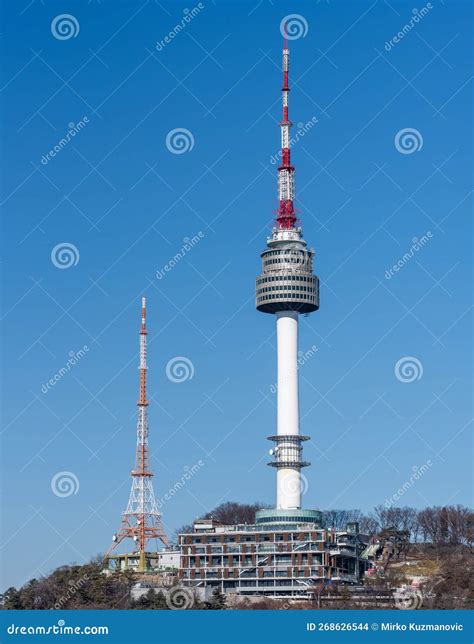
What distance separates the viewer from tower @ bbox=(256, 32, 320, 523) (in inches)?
7446

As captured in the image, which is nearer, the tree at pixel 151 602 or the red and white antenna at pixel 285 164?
the tree at pixel 151 602

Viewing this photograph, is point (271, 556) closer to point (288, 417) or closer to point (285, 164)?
point (288, 417)

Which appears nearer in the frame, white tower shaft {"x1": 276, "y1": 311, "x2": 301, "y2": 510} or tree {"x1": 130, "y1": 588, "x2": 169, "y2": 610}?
tree {"x1": 130, "y1": 588, "x2": 169, "y2": 610}

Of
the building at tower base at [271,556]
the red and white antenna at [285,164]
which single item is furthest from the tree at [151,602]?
the red and white antenna at [285,164]

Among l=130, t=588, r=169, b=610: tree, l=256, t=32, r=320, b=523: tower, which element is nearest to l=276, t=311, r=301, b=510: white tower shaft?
l=256, t=32, r=320, b=523: tower

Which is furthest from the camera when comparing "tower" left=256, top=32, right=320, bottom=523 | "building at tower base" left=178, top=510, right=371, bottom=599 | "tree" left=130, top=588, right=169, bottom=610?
"tower" left=256, top=32, right=320, bottom=523

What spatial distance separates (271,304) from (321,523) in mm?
32309

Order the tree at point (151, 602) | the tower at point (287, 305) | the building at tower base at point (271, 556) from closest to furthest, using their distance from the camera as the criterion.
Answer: the tree at point (151, 602) < the building at tower base at point (271, 556) < the tower at point (287, 305)

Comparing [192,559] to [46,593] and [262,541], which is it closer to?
[262,541]

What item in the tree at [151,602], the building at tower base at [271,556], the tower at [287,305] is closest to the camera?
the tree at [151,602]

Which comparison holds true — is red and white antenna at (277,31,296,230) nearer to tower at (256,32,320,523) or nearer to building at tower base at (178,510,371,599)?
tower at (256,32,320,523)

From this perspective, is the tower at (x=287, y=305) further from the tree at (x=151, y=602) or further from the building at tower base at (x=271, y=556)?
the tree at (x=151, y=602)

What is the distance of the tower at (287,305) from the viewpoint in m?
189

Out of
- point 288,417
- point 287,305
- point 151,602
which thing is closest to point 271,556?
point 288,417
